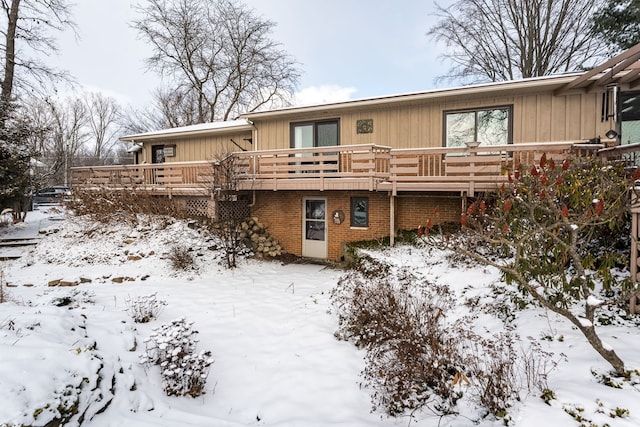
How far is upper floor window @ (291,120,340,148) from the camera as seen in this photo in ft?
38.9

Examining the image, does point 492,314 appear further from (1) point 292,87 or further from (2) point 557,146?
(1) point 292,87

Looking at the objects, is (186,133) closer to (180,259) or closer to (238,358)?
(180,259)

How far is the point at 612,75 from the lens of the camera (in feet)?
23.9

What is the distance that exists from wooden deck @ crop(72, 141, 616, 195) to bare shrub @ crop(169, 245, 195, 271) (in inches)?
85.9

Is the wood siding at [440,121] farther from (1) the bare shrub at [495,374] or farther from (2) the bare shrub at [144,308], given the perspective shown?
(2) the bare shrub at [144,308]

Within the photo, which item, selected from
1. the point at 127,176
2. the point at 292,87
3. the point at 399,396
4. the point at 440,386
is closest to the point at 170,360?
the point at 399,396

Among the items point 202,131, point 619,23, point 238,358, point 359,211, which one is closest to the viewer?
point 238,358

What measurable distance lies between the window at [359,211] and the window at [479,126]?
3257 millimetres

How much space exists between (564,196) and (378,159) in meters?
5.42

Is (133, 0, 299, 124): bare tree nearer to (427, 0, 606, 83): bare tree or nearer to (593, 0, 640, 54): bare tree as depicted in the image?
(427, 0, 606, 83): bare tree

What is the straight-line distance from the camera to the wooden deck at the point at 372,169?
8.12 meters

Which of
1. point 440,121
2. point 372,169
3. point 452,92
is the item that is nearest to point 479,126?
point 440,121

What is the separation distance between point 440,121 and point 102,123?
43.9 m

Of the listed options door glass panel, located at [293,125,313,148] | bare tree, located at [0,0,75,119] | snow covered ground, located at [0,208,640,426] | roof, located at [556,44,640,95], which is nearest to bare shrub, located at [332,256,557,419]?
snow covered ground, located at [0,208,640,426]
